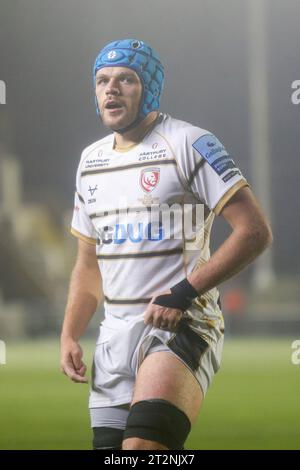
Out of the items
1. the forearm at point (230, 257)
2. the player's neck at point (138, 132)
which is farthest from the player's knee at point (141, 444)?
the player's neck at point (138, 132)

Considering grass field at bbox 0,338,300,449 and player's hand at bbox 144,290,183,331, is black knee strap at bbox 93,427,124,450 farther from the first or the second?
grass field at bbox 0,338,300,449

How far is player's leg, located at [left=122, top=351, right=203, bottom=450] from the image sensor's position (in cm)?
265

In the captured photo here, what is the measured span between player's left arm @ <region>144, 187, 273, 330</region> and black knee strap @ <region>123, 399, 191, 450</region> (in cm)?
22

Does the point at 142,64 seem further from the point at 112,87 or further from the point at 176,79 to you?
the point at 176,79

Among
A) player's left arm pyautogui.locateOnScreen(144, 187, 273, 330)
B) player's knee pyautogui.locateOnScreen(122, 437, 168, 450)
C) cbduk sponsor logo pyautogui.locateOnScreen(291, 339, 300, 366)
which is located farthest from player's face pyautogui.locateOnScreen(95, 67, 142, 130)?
cbduk sponsor logo pyautogui.locateOnScreen(291, 339, 300, 366)

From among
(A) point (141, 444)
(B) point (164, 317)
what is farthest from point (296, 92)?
(A) point (141, 444)

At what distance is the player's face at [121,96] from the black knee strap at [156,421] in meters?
0.85

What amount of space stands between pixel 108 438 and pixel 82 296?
0.41 meters

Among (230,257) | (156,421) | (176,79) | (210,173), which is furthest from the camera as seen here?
(176,79)

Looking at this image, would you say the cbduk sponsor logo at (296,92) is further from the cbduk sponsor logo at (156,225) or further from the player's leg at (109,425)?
the player's leg at (109,425)

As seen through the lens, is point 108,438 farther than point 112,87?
No

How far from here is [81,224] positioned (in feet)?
10.2

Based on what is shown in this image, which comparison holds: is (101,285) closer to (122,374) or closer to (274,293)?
(122,374)
